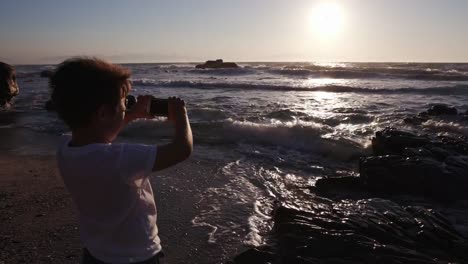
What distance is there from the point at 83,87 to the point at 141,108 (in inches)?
15.8

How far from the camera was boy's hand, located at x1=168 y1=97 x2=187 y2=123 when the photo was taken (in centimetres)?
189

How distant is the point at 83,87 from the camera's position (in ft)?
5.48

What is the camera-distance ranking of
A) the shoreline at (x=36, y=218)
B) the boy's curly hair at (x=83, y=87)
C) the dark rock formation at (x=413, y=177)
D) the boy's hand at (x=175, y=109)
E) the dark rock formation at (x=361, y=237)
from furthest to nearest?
1. the dark rock formation at (x=413, y=177)
2. the shoreline at (x=36, y=218)
3. the dark rock formation at (x=361, y=237)
4. the boy's hand at (x=175, y=109)
5. the boy's curly hair at (x=83, y=87)

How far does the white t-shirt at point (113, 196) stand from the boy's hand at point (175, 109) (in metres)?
0.22

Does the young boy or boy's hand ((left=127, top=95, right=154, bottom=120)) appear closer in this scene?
the young boy

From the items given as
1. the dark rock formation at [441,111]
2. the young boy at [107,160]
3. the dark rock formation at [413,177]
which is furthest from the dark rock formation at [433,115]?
the young boy at [107,160]

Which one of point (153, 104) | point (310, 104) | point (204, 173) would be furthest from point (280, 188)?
point (310, 104)

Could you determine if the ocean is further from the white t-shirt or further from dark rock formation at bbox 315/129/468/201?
the white t-shirt

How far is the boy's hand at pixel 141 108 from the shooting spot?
202cm

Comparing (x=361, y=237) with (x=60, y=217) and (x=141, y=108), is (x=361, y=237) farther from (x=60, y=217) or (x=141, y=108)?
(x=60, y=217)

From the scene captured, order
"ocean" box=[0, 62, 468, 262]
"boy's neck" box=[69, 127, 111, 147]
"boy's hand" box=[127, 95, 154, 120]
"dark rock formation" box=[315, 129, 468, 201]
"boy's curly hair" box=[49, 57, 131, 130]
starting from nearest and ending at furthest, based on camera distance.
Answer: "boy's curly hair" box=[49, 57, 131, 130]
"boy's neck" box=[69, 127, 111, 147]
"boy's hand" box=[127, 95, 154, 120]
"ocean" box=[0, 62, 468, 262]
"dark rock formation" box=[315, 129, 468, 201]

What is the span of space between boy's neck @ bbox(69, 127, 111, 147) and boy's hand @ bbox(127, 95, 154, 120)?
27 cm

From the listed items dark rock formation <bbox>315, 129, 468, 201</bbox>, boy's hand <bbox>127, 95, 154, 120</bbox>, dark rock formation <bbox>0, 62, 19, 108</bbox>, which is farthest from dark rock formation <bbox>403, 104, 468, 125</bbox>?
boy's hand <bbox>127, 95, 154, 120</bbox>

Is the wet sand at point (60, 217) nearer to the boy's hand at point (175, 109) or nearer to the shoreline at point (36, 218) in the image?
the shoreline at point (36, 218)
